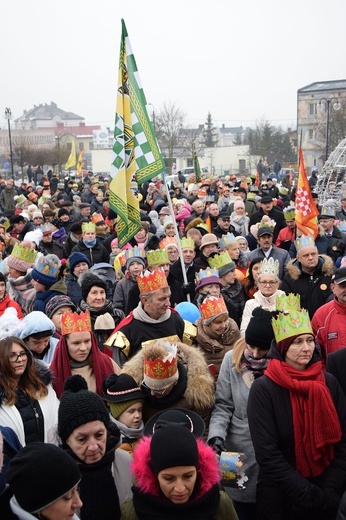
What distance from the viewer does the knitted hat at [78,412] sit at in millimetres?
3467

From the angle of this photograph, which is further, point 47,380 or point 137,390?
point 47,380

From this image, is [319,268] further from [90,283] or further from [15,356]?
[15,356]

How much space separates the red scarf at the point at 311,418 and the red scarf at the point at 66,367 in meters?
1.58

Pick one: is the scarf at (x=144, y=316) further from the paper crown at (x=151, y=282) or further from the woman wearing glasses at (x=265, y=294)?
the woman wearing glasses at (x=265, y=294)

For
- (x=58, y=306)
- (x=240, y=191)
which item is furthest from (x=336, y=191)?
(x=58, y=306)

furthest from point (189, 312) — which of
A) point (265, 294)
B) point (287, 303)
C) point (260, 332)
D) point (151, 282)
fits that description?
point (260, 332)

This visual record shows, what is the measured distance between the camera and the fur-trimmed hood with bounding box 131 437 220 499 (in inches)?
119

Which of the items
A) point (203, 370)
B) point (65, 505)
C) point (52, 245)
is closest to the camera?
point (65, 505)

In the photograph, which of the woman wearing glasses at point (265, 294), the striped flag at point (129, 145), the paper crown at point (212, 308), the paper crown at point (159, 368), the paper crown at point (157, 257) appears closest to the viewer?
the paper crown at point (159, 368)

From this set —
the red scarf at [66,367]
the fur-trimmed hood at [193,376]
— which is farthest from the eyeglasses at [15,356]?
the fur-trimmed hood at [193,376]

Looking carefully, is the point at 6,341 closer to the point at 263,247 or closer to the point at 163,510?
the point at 163,510

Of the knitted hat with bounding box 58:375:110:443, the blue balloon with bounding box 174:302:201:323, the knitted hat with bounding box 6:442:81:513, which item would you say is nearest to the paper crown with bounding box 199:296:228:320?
the blue balloon with bounding box 174:302:201:323

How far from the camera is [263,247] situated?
893 cm

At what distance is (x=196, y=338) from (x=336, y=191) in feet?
66.0
